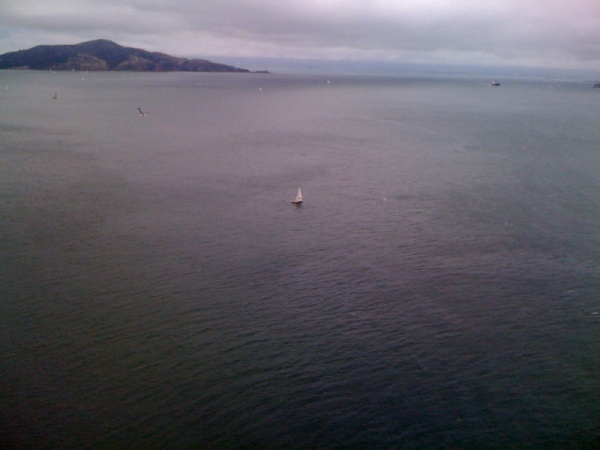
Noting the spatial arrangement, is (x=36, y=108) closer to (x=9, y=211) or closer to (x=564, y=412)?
(x=9, y=211)

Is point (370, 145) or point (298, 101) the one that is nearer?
point (370, 145)

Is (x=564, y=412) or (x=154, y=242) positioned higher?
(x=154, y=242)

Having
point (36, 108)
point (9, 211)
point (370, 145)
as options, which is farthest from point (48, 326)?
point (36, 108)

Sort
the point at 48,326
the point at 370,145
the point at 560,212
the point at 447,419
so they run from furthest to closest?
1. the point at 370,145
2. the point at 560,212
3. the point at 48,326
4. the point at 447,419

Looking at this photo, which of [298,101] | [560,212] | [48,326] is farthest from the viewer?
[298,101]

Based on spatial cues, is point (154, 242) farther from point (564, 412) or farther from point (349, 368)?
point (564, 412)

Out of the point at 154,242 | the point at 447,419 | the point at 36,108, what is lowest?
the point at 447,419
